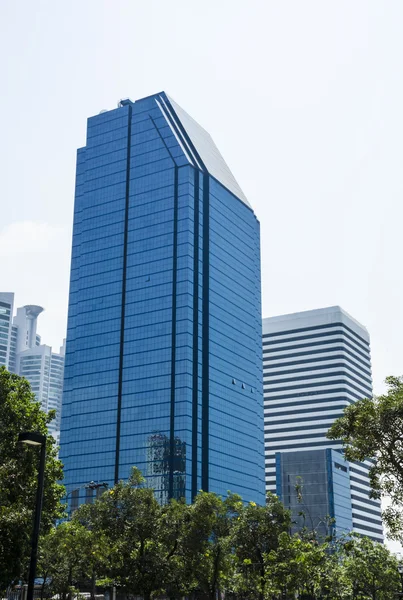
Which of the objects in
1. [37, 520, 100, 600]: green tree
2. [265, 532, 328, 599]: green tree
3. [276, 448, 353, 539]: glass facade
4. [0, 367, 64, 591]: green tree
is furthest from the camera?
[276, 448, 353, 539]: glass facade

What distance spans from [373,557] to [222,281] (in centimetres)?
10103

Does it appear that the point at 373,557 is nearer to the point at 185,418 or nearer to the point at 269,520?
the point at 269,520

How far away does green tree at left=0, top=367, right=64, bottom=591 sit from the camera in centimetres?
3650

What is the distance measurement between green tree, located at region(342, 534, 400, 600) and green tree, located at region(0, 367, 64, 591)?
37830 millimetres

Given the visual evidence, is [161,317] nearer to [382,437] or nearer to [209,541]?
[209,541]

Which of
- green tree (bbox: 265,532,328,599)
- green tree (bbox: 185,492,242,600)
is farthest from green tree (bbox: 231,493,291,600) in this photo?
green tree (bbox: 185,492,242,600)

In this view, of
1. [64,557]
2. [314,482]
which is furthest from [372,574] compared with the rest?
[314,482]

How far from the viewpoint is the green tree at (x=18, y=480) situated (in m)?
36.5

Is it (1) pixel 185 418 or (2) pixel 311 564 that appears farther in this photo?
(1) pixel 185 418

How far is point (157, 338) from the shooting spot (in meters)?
158

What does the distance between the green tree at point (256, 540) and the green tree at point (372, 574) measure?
21.2 metres

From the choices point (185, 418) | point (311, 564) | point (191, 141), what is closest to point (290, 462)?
point (185, 418)

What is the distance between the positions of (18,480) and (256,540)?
20826 millimetres

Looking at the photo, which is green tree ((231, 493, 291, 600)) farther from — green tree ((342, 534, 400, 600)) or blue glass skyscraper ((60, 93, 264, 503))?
blue glass skyscraper ((60, 93, 264, 503))
